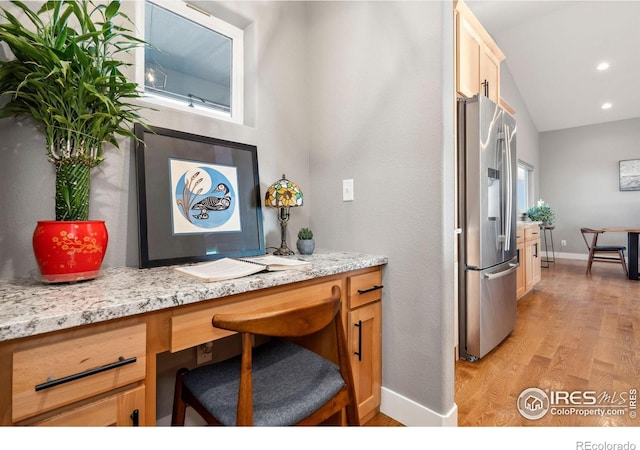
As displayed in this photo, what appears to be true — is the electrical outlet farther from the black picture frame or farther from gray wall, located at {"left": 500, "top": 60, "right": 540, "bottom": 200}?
gray wall, located at {"left": 500, "top": 60, "right": 540, "bottom": 200}

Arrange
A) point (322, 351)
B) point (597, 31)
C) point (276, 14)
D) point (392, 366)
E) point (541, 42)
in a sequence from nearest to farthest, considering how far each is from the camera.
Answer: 1. point (322, 351)
2. point (392, 366)
3. point (276, 14)
4. point (597, 31)
5. point (541, 42)

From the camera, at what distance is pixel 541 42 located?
449 cm

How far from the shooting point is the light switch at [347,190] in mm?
1710

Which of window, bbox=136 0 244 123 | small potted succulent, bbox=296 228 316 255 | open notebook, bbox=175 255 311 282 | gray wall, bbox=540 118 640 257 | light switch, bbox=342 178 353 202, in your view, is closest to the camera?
open notebook, bbox=175 255 311 282

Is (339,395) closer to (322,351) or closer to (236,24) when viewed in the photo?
(322,351)

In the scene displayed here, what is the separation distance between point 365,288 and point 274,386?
0.66 meters

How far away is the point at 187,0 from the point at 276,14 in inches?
21.1

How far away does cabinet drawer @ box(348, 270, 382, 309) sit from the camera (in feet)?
4.58

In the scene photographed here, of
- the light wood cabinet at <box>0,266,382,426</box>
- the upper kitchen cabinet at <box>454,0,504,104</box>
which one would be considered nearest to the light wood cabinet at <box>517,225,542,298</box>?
the upper kitchen cabinet at <box>454,0,504,104</box>

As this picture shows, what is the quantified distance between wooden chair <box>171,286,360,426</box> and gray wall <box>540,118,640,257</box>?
789 cm

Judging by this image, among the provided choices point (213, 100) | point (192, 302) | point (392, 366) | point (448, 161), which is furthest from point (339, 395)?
point (213, 100)

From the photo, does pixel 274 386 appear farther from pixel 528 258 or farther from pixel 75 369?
pixel 528 258

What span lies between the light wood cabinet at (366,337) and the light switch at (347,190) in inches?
18.3

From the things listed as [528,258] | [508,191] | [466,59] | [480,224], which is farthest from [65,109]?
[528,258]
